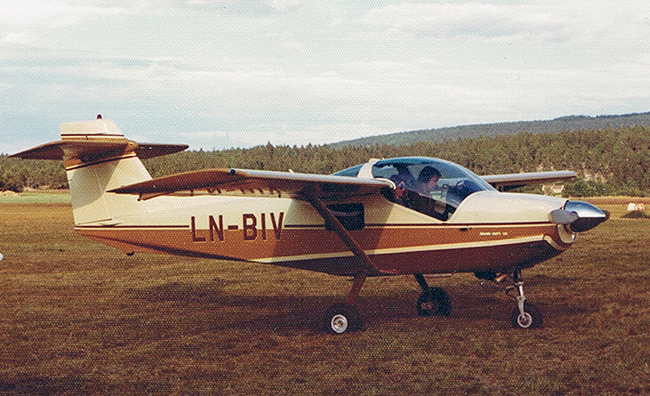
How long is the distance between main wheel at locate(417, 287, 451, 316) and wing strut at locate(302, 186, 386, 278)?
5.55 ft

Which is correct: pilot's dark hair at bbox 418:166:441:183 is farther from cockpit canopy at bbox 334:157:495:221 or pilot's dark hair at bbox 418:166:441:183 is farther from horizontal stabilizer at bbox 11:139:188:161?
horizontal stabilizer at bbox 11:139:188:161

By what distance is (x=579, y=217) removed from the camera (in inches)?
354

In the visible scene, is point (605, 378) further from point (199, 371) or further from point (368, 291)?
point (368, 291)

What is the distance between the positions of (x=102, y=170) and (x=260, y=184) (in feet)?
12.9

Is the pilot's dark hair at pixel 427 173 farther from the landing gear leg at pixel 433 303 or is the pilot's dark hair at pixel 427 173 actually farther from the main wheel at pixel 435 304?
the main wheel at pixel 435 304

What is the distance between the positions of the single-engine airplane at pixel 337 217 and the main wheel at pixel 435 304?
0.02m

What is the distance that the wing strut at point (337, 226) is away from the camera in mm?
9844

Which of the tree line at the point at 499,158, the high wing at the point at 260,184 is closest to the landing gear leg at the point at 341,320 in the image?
the high wing at the point at 260,184

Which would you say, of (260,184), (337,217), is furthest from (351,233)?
(260,184)

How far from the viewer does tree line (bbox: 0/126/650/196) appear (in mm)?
113125

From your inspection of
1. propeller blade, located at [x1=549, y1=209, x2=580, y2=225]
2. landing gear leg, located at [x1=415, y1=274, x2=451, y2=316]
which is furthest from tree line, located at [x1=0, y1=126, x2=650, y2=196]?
propeller blade, located at [x1=549, y1=209, x2=580, y2=225]

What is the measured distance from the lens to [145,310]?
40.5 ft

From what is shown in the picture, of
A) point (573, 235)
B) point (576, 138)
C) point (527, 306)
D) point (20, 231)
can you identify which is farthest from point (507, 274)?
point (576, 138)

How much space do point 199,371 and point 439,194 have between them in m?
4.43
